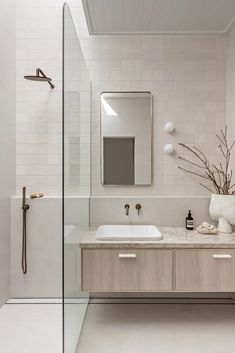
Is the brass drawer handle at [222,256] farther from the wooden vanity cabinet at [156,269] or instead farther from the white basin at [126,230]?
the white basin at [126,230]

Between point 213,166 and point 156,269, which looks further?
point 213,166

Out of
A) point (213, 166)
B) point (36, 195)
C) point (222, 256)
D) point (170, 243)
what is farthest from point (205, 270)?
point (36, 195)

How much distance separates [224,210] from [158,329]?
1.10 m

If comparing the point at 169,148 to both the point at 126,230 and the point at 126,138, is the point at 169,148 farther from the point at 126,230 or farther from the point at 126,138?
the point at 126,230

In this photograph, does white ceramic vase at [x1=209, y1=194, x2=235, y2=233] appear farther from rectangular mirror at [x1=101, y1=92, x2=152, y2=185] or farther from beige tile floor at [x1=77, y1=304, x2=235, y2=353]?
beige tile floor at [x1=77, y1=304, x2=235, y2=353]

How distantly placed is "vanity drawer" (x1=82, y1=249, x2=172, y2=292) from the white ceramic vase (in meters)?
0.63

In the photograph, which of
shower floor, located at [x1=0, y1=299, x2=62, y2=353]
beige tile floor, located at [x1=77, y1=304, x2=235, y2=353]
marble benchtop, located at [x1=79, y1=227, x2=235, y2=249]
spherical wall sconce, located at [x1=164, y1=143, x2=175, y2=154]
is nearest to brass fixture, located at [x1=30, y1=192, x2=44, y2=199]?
marble benchtop, located at [x1=79, y1=227, x2=235, y2=249]

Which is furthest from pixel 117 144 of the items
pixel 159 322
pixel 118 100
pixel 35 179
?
pixel 159 322

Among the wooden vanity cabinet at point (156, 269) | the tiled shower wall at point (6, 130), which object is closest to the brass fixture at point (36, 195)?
the tiled shower wall at point (6, 130)

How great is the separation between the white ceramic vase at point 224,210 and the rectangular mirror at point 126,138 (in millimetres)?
642

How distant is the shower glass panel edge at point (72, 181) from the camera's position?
164 centimetres

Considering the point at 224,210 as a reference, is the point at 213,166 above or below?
above

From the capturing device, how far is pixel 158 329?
89.3 inches

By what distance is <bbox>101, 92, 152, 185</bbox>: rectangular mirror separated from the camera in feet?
9.21
